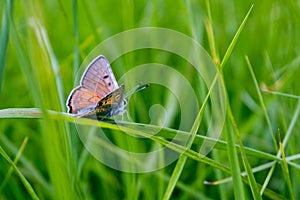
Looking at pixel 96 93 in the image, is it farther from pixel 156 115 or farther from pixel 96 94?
pixel 156 115

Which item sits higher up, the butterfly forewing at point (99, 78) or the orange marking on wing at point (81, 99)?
the butterfly forewing at point (99, 78)

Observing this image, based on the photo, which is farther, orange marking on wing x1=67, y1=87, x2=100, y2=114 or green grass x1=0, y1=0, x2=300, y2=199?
orange marking on wing x1=67, y1=87, x2=100, y2=114

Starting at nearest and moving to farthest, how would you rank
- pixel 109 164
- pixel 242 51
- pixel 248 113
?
1. pixel 109 164
2. pixel 248 113
3. pixel 242 51

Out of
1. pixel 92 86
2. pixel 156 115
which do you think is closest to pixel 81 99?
pixel 92 86

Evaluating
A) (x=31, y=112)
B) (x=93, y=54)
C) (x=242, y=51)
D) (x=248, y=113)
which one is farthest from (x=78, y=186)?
(x=242, y=51)

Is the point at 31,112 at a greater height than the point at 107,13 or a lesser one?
lesser

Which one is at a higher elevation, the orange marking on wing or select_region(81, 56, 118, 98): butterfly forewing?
select_region(81, 56, 118, 98): butterfly forewing

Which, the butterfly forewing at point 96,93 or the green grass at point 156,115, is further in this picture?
the butterfly forewing at point 96,93

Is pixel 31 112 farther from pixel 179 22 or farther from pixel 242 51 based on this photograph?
pixel 179 22
